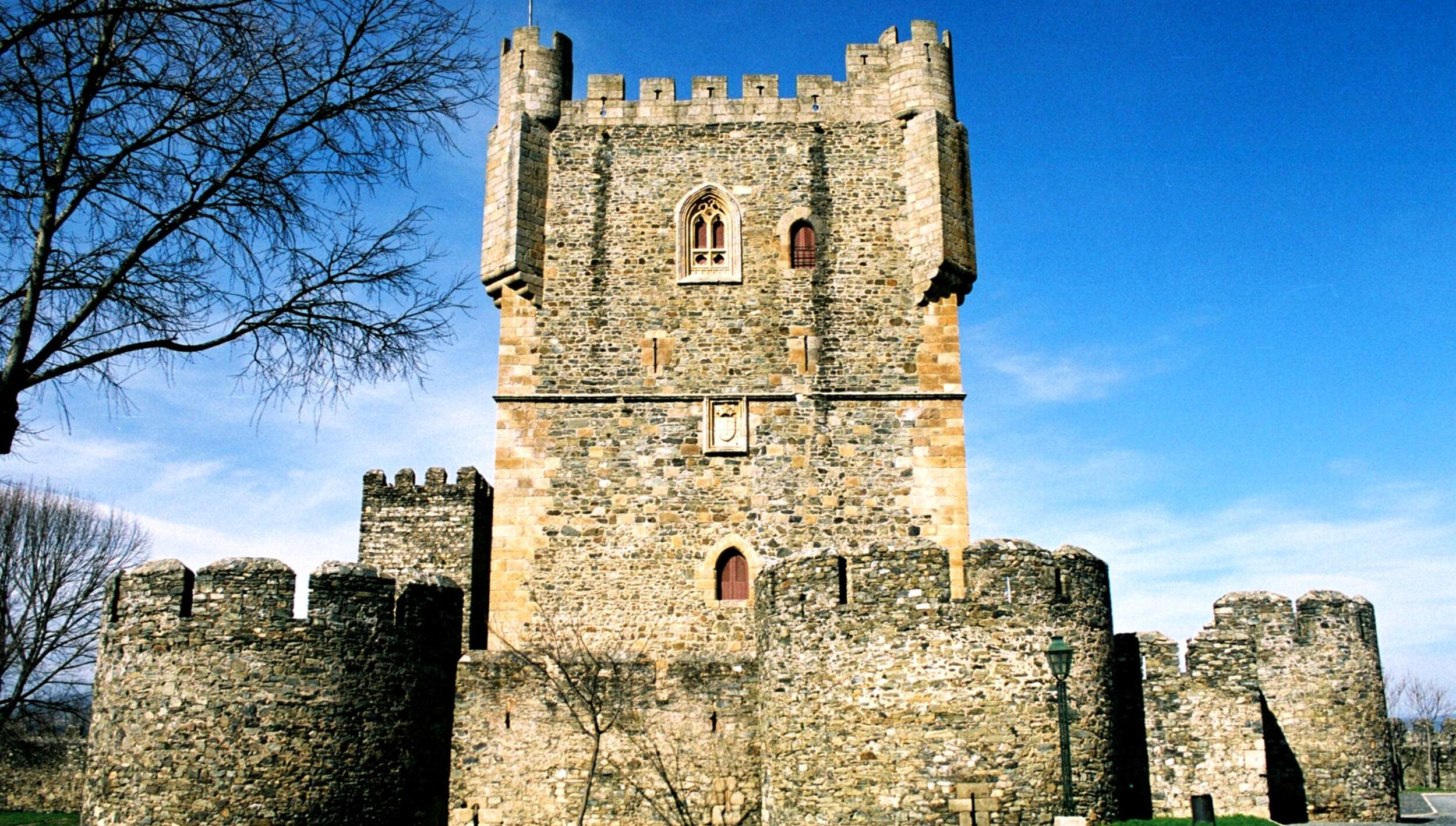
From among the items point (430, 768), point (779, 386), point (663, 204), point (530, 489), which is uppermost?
point (663, 204)

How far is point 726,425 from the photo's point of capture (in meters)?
19.0

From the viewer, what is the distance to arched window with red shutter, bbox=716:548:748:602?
18375 millimetres

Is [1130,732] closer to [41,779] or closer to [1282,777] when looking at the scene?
[1282,777]

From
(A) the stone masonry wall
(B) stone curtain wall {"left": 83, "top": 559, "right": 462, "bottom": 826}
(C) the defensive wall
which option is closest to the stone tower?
(B) stone curtain wall {"left": 83, "top": 559, "right": 462, "bottom": 826}

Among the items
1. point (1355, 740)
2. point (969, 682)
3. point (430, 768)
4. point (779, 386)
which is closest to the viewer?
point (969, 682)

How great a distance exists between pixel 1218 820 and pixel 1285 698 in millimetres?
4519

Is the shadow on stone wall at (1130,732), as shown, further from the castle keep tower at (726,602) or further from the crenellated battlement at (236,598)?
the crenellated battlement at (236,598)

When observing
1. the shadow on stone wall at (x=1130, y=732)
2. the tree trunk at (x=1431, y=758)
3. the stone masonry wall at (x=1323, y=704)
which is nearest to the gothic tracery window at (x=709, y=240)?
the shadow on stone wall at (x=1130, y=732)

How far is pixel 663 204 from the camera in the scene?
66.7ft

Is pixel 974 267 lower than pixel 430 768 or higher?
higher

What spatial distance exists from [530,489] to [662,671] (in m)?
4.03

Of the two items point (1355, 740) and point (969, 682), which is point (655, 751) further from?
point (1355, 740)

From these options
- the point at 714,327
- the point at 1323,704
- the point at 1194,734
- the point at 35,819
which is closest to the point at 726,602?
the point at 714,327

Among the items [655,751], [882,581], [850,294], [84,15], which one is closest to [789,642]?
[882,581]
